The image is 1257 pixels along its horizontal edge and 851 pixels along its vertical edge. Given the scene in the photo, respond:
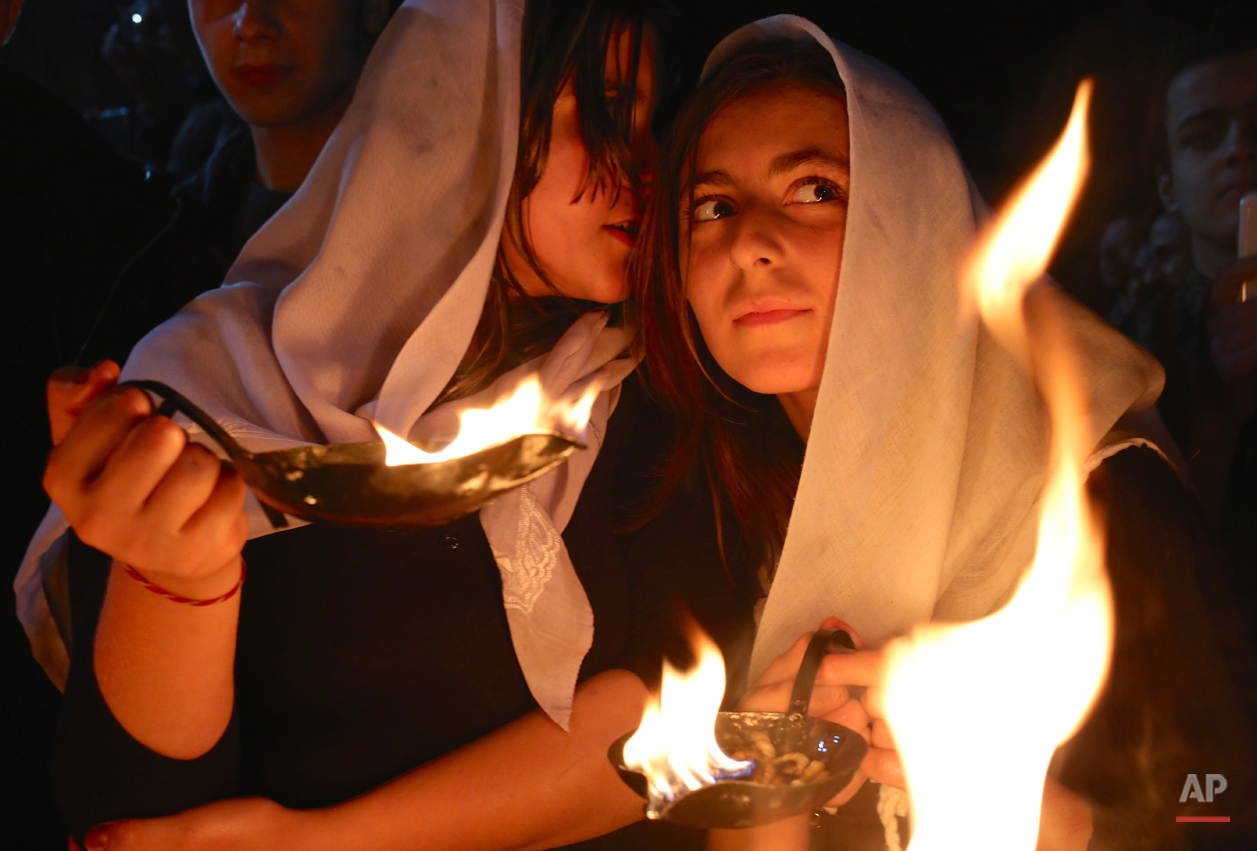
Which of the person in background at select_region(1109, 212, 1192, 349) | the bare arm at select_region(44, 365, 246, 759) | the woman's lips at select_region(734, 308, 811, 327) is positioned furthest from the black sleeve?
the person in background at select_region(1109, 212, 1192, 349)

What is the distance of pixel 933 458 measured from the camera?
1.36m

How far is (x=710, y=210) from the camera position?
1.51 metres

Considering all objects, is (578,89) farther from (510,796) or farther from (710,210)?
(510,796)

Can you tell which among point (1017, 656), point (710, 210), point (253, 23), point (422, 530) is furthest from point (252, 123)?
point (1017, 656)

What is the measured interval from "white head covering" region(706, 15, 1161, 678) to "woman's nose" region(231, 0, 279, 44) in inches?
51.6

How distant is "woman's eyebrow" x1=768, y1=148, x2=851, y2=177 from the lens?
1.41 metres

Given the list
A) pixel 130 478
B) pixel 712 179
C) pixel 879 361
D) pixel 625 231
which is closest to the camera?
pixel 130 478

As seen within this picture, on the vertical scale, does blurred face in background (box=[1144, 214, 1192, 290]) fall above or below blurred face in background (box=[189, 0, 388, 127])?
below

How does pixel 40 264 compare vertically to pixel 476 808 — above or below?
above

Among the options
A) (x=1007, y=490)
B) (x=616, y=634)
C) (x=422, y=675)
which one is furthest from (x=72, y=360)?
(x=1007, y=490)

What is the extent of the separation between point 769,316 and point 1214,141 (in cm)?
130

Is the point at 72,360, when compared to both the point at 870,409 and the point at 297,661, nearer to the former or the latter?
the point at 297,661

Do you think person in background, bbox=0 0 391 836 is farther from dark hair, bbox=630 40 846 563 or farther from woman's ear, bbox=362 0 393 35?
dark hair, bbox=630 40 846 563

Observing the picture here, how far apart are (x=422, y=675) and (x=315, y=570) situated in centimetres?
25
